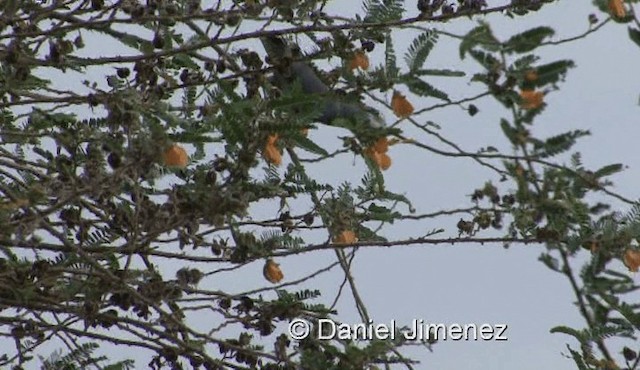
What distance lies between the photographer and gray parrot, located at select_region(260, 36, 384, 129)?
4.57m

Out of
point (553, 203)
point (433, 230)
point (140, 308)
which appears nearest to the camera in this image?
point (553, 203)

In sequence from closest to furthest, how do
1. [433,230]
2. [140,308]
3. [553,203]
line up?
1. [553,203]
2. [140,308]
3. [433,230]

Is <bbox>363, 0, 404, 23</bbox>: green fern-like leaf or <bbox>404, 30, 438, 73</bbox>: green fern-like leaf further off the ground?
<bbox>363, 0, 404, 23</bbox>: green fern-like leaf

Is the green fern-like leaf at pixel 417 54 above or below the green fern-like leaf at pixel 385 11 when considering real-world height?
below

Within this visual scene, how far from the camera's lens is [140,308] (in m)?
4.50

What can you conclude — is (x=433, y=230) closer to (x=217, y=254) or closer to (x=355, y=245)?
(x=355, y=245)

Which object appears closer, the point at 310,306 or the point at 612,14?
the point at 612,14

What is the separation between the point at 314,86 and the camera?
4844 millimetres

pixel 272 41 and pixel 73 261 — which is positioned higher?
pixel 272 41

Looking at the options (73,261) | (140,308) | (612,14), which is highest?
(612,14)

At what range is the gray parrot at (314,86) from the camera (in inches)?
180

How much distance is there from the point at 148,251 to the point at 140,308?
0.22 m

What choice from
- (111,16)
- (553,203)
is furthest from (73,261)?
(553,203)

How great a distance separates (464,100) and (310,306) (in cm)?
107
